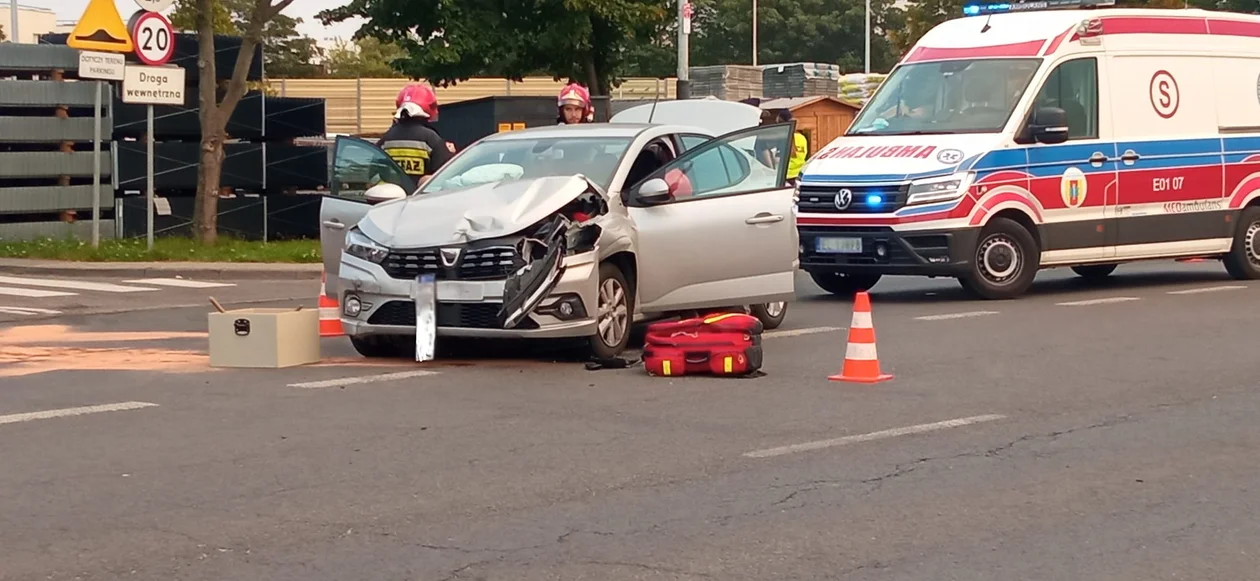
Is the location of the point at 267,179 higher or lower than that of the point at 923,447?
higher

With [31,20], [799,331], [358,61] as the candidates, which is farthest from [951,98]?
[31,20]

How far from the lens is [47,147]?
78.3ft

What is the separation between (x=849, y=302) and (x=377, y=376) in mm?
6351

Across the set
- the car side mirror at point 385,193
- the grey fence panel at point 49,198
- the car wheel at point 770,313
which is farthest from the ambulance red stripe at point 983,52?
the grey fence panel at point 49,198

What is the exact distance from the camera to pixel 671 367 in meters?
10.8

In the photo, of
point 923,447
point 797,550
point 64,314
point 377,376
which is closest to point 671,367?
point 377,376

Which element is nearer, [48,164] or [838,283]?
[838,283]

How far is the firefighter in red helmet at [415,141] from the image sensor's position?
14.2 m

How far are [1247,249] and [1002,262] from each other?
3473 millimetres

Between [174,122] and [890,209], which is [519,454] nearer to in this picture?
[890,209]

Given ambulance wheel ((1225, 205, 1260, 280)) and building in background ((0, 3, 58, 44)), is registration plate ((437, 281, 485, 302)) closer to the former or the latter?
ambulance wheel ((1225, 205, 1260, 280))

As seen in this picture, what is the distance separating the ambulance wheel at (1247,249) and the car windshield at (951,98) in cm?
319

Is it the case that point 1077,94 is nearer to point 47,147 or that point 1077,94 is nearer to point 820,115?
point 47,147

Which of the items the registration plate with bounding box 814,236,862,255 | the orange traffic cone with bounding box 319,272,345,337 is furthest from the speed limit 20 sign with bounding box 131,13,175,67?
the registration plate with bounding box 814,236,862,255
